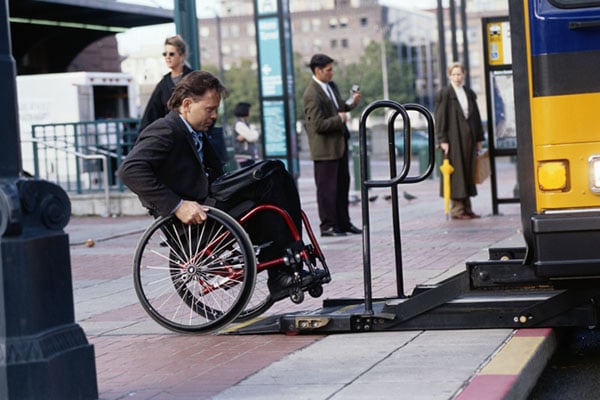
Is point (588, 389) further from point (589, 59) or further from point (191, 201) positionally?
point (191, 201)

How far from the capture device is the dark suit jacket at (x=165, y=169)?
682 cm

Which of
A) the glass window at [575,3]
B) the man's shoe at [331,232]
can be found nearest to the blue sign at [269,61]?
the man's shoe at [331,232]

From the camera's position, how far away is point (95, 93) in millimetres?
27203

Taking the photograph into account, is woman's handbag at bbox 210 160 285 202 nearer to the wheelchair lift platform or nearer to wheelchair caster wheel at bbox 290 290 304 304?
wheelchair caster wheel at bbox 290 290 304 304

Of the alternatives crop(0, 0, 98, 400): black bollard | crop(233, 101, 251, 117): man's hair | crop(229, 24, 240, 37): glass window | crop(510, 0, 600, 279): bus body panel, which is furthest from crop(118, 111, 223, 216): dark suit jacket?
crop(229, 24, 240, 37): glass window

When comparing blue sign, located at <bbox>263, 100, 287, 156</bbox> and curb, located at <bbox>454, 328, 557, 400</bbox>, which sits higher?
blue sign, located at <bbox>263, 100, 287, 156</bbox>

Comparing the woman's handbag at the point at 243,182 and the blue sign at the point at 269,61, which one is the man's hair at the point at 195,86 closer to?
the woman's handbag at the point at 243,182

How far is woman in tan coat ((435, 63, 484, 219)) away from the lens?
50.0 feet

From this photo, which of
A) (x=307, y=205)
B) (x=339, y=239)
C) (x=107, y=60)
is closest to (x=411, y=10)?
(x=107, y=60)

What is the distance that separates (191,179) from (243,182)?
0.97ft

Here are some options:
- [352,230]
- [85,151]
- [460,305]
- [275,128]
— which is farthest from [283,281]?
[85,151]

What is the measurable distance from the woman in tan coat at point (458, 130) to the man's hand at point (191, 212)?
8829 millimetres

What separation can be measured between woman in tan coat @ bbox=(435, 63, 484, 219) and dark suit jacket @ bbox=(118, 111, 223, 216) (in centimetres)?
847

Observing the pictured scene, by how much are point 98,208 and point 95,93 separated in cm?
746
